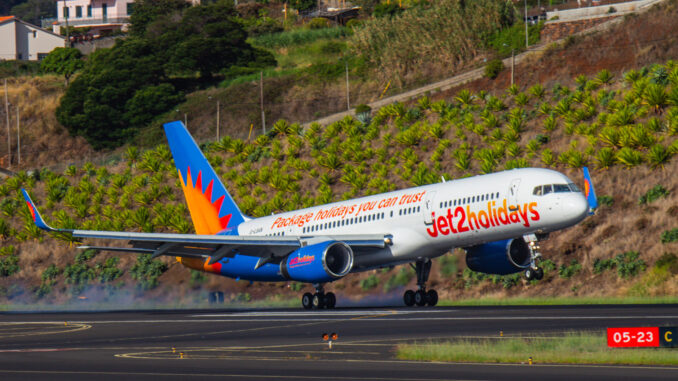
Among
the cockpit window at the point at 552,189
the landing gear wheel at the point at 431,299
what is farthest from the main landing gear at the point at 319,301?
the cockpit window at the point at 552,189

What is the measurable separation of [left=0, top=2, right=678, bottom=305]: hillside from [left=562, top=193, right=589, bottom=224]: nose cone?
27.7 ft

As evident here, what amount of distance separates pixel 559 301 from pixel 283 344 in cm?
2077

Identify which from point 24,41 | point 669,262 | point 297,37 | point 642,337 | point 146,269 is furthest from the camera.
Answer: point 24,41

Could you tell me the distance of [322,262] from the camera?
36.7 m

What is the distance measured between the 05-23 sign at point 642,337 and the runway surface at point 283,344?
1735 mm

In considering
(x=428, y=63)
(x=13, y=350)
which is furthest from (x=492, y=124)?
(x=13, y=350)

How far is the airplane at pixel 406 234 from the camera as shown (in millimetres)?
33625

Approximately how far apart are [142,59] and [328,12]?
38.1 meters

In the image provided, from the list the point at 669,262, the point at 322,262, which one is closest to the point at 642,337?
the point at 322,262

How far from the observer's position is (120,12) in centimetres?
15538

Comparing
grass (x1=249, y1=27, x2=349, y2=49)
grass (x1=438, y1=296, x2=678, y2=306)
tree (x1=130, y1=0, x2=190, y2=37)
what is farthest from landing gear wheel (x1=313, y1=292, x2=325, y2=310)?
tree (x1=130, y1=0, x2=190, y2=37)

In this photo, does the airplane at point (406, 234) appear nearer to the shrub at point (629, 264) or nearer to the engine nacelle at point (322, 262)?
the engine nacelle at point (322, 262)

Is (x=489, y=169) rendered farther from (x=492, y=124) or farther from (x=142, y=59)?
(x=142, y=59)

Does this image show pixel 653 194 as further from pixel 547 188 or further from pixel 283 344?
pixel 283 344
